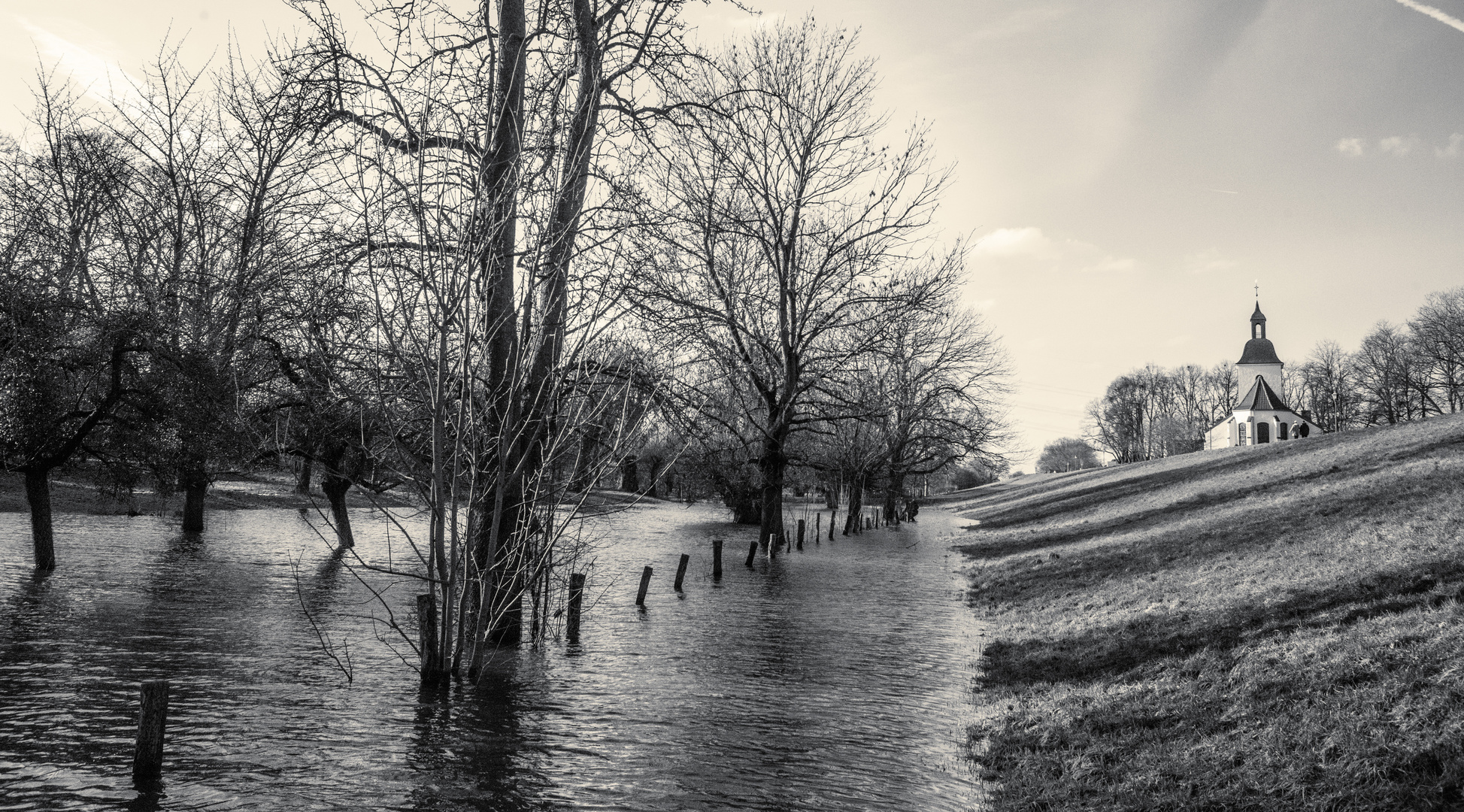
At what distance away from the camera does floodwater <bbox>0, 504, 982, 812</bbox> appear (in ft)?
22.2

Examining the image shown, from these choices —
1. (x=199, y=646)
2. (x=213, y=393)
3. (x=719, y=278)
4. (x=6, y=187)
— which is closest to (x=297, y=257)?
(x=199, y=646)

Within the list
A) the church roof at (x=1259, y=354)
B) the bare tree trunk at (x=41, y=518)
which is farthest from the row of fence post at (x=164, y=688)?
the church roof at (x=1259, y=354)

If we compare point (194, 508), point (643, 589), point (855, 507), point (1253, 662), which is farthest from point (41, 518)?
point (855, 507)

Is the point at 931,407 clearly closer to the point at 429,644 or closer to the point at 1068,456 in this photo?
the point at 429,644

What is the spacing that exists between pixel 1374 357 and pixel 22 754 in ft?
288

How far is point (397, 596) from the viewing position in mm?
16453

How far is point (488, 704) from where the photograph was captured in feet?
29.7

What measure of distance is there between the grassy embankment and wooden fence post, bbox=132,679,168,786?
5964 mm

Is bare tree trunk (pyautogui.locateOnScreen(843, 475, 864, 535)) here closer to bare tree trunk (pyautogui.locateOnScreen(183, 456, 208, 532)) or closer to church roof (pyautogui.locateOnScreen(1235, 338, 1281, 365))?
bare tree trunk (pyautogui.locateOnScreen(183, 456, 208, 532))

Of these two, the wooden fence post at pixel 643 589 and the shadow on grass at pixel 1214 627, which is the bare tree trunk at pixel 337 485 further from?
the shadow on grass at pixel 1214 627

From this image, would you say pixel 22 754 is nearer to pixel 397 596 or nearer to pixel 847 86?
pixel 397 596

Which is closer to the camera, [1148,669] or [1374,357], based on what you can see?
[1148,669]

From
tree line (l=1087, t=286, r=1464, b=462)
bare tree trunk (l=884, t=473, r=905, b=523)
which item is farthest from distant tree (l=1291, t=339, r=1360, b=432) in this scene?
bare tree trunk (l=884, t=473, r=905, b=523)

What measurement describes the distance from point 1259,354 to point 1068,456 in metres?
41.4
